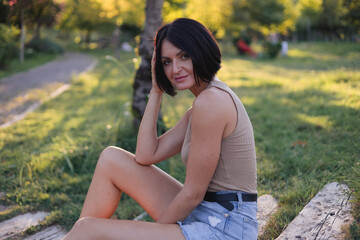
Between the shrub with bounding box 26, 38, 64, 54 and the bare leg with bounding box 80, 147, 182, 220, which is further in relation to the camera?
the shrub with bounding box 26, 38, 64, 54

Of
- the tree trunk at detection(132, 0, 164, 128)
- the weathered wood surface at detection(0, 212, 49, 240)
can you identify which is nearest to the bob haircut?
the weathered wood surface at detection(0, 212, 49, 240)

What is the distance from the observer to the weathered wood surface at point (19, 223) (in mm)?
2771

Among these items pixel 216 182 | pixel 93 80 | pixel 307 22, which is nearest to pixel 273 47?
pixel 93 80

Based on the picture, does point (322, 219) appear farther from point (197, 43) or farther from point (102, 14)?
point (102, 14)

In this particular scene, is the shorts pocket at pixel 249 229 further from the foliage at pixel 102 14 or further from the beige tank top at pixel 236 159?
the foliage at pixel 102 14

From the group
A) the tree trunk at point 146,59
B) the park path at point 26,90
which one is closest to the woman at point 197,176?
the tree trunk at point 146,59

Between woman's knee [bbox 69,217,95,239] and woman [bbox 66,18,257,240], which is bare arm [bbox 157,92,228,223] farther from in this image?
woman's knee [bbox 69,217,95,239]

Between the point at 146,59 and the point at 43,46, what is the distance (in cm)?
1909

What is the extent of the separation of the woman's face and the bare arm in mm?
241

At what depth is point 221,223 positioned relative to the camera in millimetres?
1766

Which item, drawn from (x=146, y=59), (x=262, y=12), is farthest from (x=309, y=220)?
(x=262, y=12)

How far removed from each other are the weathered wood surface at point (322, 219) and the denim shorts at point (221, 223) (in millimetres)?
409

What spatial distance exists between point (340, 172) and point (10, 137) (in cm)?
421

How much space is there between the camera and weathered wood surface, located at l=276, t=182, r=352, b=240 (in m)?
2.02
